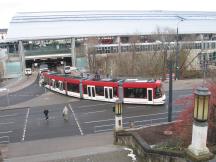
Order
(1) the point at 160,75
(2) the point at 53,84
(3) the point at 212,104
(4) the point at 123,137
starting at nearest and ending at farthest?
(3) the point at 212,104
(4) the point at 123,137
(2) the point at 53,84
(1) the point at 160,75

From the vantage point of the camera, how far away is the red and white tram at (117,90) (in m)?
27.7

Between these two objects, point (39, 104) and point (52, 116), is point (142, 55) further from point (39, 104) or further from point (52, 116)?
point (52, 116)

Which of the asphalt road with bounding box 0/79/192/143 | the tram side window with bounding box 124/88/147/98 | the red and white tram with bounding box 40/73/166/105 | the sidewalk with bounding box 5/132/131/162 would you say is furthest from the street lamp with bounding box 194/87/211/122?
the tram side window with bounding box 124/88/147/98

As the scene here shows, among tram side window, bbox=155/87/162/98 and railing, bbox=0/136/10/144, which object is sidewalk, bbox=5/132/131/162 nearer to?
railing, bbox=0/136/10/144

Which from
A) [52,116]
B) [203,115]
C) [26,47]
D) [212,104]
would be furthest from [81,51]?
[203,115]

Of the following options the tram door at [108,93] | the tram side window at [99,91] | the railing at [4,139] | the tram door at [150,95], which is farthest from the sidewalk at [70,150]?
the tram side window at [99,91]

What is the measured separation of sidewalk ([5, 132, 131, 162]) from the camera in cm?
1468

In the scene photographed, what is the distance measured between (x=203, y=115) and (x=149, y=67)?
136ft

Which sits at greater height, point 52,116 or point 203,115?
point 203,115

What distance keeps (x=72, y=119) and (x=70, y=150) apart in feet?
28.7

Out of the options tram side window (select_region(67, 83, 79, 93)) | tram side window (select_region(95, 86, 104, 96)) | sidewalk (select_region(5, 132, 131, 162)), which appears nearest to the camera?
sidewalk (select_region(5, 132, 131, 162))

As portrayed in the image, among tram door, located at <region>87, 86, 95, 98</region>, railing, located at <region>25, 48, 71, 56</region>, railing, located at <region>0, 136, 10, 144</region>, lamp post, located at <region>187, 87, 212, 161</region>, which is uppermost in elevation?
railing, located at <region>25, 48, 71, 56</region>

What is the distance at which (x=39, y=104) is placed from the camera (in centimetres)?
3294

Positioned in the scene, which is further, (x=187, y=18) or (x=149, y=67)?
(x=187, y=18)
